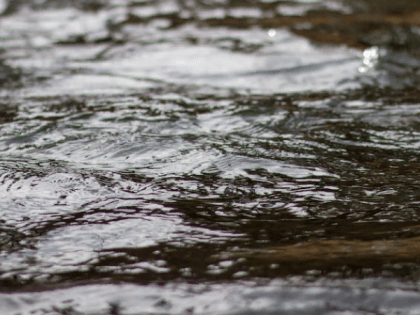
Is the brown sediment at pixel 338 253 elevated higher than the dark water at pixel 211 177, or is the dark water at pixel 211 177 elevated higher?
the dark water at pixel 211 177

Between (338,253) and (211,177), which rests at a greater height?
(211,177)

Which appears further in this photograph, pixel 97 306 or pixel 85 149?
pixel 85 149

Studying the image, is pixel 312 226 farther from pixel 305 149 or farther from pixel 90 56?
pixel 90 56

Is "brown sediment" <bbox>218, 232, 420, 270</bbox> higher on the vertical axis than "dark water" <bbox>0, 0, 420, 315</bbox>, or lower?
lower

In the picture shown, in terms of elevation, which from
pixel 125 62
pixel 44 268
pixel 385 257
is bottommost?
pixel 385 257

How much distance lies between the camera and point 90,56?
5613 mm

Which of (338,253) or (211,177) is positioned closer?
(338,253)

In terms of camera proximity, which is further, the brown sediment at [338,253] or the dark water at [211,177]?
the brown sediment at [338,253]

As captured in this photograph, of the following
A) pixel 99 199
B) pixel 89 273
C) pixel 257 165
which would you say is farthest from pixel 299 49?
pixel 89 273

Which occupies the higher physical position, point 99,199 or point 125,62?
point 125,62

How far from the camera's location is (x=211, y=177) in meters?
2.75

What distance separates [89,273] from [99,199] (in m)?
0.62

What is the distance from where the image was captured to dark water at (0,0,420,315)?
5.92ft

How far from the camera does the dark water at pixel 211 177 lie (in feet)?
5.92
